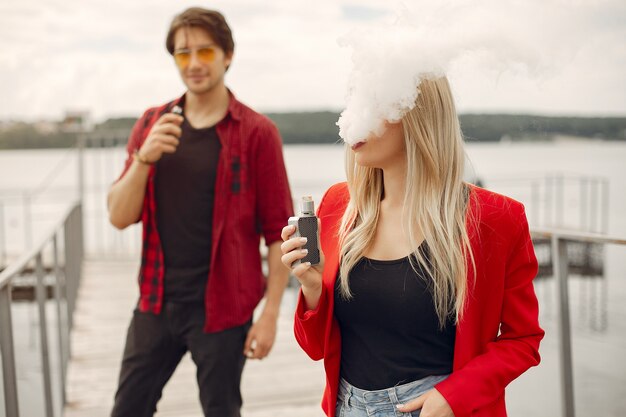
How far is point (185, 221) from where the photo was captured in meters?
2.27

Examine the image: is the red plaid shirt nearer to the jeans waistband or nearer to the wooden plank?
the jeans waistband

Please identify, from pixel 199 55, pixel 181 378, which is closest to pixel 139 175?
pixel 199 55

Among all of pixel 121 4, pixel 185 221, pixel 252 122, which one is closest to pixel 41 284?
pixel 185 221

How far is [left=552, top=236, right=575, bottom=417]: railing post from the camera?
2686 mm

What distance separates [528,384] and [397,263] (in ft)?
6.09

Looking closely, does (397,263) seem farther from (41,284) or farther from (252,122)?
(41,284)

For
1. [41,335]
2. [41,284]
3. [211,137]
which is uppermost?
[211,137]

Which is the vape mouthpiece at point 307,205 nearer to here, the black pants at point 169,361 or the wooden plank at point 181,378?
the black pants at point 169,361

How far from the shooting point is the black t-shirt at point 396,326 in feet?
4.67

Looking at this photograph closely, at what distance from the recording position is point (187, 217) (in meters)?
2.27

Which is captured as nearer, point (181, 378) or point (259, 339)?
point (259, 339)

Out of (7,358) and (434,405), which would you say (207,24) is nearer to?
(7,358)

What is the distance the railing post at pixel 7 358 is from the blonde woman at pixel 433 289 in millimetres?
1124

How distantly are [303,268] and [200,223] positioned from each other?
0.94 metres
